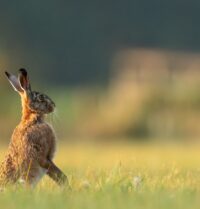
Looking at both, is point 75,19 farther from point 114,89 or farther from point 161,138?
point 161,138

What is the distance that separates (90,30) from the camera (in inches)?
1801

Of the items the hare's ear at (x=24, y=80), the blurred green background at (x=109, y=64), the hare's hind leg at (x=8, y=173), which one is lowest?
the blurred green background at (x=109, y=64)

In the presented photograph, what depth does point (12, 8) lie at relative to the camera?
4603 centimetres

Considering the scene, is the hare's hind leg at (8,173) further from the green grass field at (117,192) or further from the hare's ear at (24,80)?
the hare's ear at (24,80)

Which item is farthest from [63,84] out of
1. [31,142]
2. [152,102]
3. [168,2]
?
[31,142]

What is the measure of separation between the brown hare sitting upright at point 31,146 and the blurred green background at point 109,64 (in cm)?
1433

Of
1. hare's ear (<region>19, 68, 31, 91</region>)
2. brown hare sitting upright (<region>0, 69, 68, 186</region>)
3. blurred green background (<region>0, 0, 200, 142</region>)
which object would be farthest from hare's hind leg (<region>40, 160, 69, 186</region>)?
blurred green background (<region>0, 0, 200, 142</region>)

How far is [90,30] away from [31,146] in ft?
122

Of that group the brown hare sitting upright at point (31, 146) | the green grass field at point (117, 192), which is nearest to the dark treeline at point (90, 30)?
the brown hare sitting upright at point (31, 146)

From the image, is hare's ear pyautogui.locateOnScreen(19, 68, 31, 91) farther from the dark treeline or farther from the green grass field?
the dark treeline

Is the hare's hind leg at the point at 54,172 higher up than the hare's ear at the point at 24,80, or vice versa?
the hare's ear at the point at 24,80

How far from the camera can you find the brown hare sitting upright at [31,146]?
8469mm

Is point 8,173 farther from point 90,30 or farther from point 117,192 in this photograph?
point 90,30

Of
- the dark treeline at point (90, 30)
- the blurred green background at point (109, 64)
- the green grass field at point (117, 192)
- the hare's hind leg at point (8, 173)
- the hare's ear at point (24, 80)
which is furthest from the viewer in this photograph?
the dark treeline at point (90, 30)
